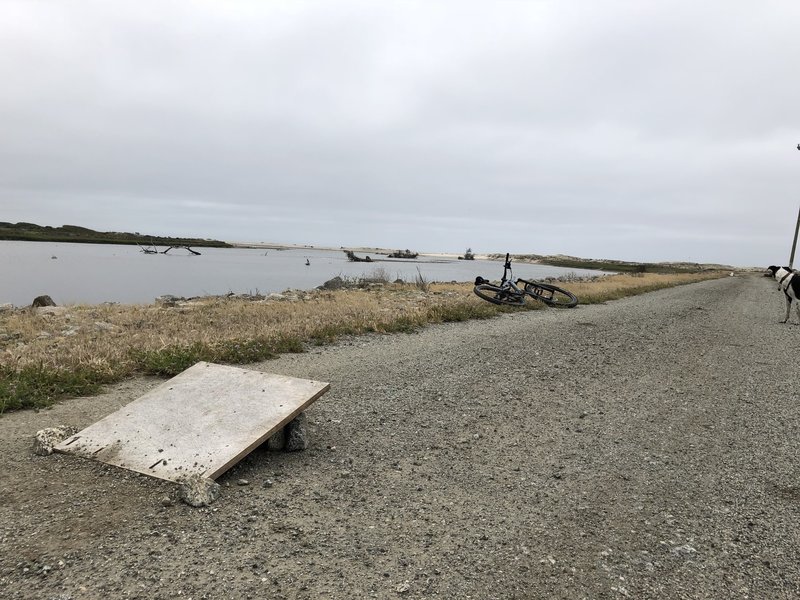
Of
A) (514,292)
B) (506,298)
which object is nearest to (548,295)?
(514,292)

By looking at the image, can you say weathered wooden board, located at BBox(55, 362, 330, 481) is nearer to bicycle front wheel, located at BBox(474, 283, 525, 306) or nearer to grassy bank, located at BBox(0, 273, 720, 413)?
grassy bank, located at BBox(0, 273, 720, 413)

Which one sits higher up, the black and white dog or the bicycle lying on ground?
the black and white dog

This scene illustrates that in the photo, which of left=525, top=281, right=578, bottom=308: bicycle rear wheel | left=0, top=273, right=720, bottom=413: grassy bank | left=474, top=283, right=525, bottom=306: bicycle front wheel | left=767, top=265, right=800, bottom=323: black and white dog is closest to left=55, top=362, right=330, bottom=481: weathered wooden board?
left=0, top=273, right=720, bottom=413: grassy bank

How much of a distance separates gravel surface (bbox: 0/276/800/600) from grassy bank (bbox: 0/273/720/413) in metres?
0.47

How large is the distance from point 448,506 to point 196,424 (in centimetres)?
219

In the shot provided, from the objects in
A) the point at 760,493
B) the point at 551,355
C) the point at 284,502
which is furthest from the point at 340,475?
the point at 551,355

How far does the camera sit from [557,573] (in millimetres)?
2900

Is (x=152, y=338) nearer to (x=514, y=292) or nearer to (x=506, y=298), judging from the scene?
(x=506, y=298)

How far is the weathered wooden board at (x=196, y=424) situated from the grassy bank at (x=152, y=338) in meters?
1.56

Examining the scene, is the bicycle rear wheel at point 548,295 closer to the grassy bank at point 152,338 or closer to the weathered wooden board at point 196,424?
the grassy bank at point 152,338

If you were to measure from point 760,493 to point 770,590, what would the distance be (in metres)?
1.43

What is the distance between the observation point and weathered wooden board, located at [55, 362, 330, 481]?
381 cm

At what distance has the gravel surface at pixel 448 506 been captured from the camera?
277 centimetres

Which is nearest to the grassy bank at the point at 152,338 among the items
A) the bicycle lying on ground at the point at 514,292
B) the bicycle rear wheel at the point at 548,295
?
the bicycle lying on ground at the point at 514,292
